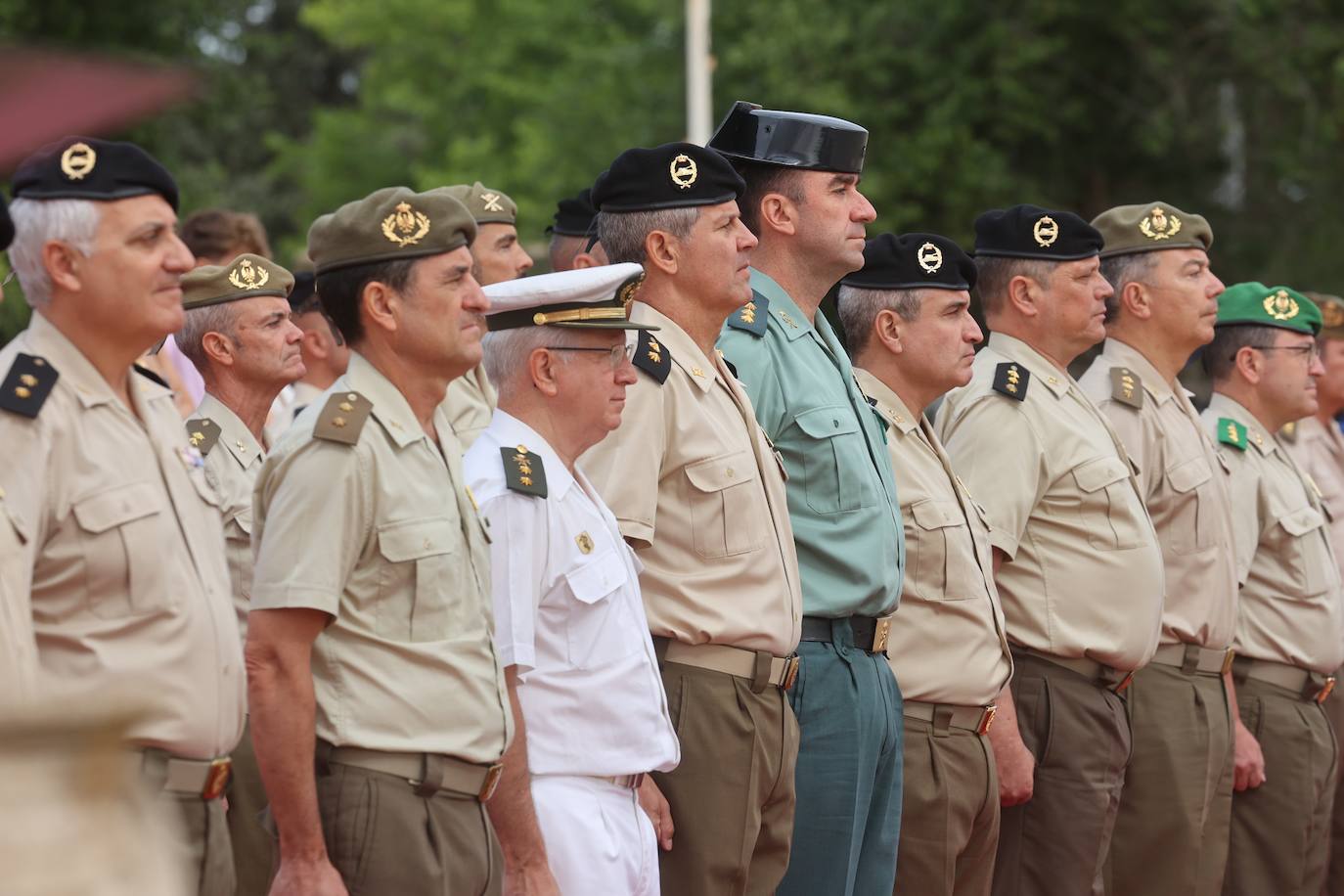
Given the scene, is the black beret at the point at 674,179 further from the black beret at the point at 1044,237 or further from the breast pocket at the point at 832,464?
the black beret at the point at 1044,237

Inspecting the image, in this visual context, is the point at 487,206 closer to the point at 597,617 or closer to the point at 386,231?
the point at 386,231

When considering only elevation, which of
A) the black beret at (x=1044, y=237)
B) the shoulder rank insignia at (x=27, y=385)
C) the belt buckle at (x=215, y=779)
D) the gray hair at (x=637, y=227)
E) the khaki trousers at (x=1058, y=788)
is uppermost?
the gray hair at (x=637, y=227)

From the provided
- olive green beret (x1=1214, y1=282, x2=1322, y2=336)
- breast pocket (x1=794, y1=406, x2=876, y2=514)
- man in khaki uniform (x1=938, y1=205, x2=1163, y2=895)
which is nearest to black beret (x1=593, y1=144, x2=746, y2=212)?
breast pocket (x1=794, y1=406, x2=876, y2=514)

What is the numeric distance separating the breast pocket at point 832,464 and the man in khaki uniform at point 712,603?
0.26 meters

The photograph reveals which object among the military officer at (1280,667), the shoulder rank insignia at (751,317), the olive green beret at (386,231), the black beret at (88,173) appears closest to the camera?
the black beret at (88,173)

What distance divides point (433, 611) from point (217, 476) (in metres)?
1.60

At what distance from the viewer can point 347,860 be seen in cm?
334

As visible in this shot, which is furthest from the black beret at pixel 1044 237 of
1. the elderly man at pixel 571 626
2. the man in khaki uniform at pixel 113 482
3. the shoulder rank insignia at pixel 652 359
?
the man in khaki uniform at pixel 113 482

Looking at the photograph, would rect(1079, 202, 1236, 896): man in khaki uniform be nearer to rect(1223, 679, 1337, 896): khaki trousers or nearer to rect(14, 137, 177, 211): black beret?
rect(1223, 679, 1337, 896): khaki trousers

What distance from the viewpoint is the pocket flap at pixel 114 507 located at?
2.89m

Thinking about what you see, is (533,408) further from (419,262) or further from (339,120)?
(339,120)

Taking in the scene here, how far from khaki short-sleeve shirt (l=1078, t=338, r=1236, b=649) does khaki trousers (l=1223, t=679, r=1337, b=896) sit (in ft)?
2.16

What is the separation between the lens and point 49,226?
2.99m

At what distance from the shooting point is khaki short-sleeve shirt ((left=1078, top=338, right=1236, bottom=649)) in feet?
19.6
